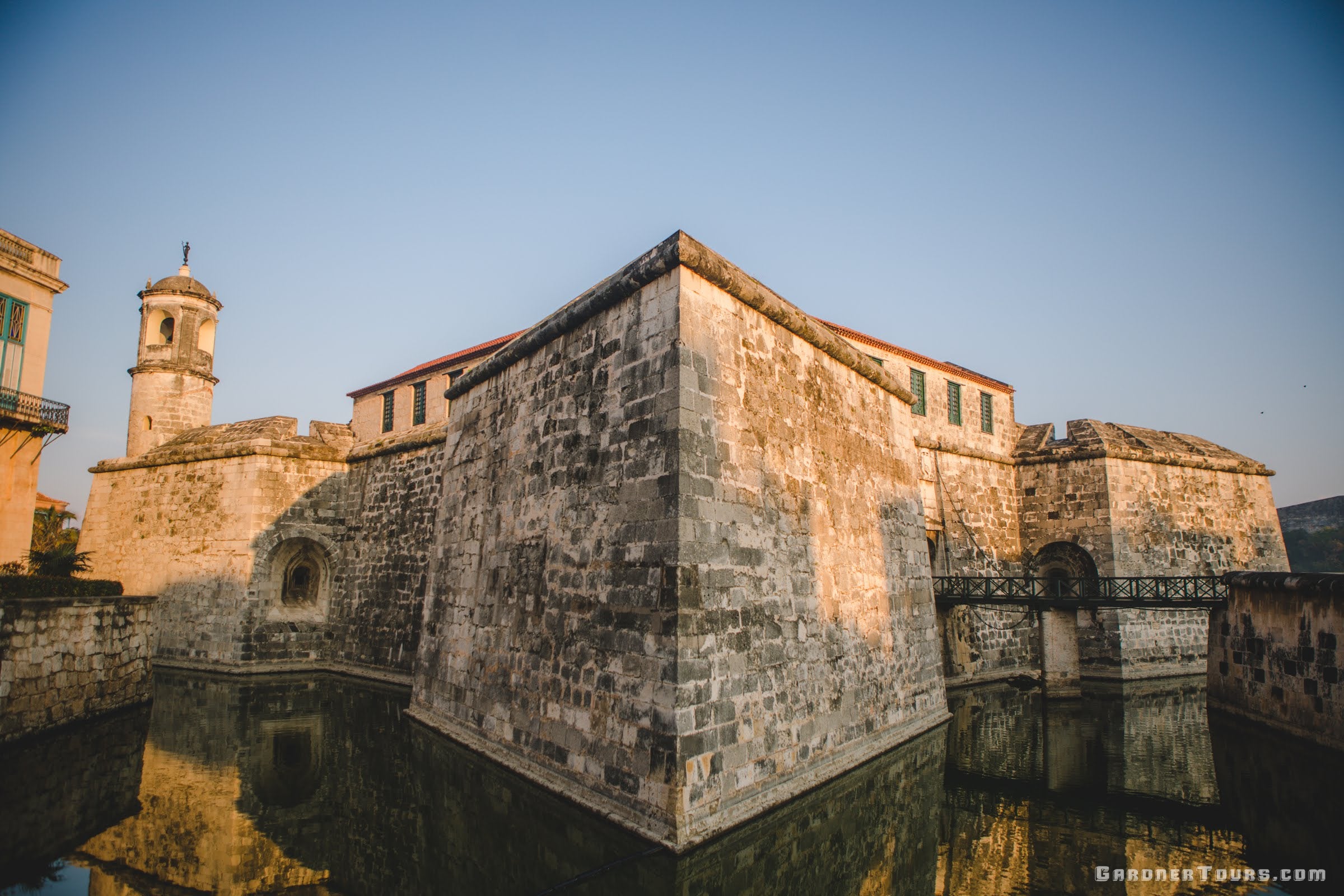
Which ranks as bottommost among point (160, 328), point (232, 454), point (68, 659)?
point (68, 659)

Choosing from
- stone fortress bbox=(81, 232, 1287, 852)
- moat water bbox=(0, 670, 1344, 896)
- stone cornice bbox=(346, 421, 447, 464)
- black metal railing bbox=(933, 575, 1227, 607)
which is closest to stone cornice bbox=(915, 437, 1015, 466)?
stone fortress bbox=(81, 232, 1287, 852)

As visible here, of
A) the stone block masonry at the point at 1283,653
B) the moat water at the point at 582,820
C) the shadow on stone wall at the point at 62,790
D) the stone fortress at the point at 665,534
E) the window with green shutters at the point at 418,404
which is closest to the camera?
the moat water at the point at 582,820

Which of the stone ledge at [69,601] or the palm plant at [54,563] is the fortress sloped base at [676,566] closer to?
the stone ledge at [69,601]

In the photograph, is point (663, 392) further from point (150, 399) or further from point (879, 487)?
point (150, 399)

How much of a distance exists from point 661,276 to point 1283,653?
10.7 metres

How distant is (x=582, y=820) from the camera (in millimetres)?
5953

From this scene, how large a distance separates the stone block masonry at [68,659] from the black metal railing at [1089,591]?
14.0 meters

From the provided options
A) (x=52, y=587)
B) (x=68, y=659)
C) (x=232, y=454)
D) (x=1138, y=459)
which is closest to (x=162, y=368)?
(x=232, y=454)

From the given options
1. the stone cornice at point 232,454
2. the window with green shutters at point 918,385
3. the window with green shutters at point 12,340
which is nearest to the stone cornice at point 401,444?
the stone cornice at point 232,454

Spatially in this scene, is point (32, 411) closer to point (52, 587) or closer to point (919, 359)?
point (52, 587)

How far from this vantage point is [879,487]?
998 cm

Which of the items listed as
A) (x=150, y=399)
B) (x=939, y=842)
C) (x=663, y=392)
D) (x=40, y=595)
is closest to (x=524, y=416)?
(x=663, y=392)

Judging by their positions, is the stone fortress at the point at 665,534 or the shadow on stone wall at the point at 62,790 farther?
the stone fortress at the point at 665,534

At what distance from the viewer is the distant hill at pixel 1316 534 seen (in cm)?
3244
